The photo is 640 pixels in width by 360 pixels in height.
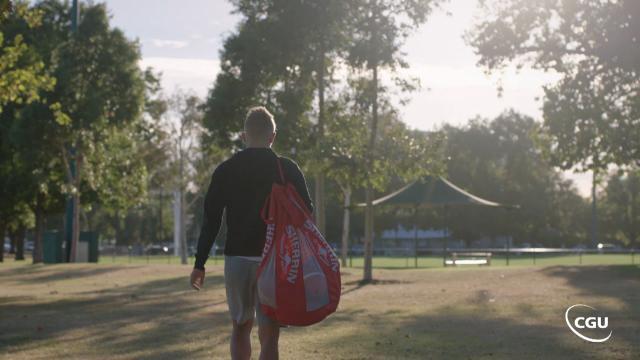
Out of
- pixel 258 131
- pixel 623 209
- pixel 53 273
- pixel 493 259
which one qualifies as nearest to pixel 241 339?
pixel 258 131

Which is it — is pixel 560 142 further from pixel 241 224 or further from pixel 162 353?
pixel 241 224

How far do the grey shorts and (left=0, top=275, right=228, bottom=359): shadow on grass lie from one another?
403cm

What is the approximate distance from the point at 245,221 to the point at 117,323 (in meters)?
8.37

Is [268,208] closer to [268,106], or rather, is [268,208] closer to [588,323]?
[588,323]

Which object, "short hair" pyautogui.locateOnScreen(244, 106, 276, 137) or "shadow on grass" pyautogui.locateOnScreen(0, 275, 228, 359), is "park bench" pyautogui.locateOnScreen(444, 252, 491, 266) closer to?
"shadow on grass" pyautogui.locateOnScreen(0, 275, 228, 359)

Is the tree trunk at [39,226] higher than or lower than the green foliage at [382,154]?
lower

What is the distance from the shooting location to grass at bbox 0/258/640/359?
10383 millimetres

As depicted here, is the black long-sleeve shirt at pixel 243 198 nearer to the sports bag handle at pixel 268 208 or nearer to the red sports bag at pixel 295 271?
the sports bag handle at pixel 268 208

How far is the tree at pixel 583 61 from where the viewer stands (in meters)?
24.0

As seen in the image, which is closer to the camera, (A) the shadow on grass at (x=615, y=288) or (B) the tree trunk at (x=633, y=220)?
(A) the shadow on grass at (x=615, y=288)

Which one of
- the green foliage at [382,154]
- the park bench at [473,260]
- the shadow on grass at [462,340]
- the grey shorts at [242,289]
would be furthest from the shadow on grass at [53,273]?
the grey shorts at [242,289]

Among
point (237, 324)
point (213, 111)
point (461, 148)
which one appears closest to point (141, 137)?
point (213, 111)

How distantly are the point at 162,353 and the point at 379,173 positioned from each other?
1719cm

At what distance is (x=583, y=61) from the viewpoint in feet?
83.5
